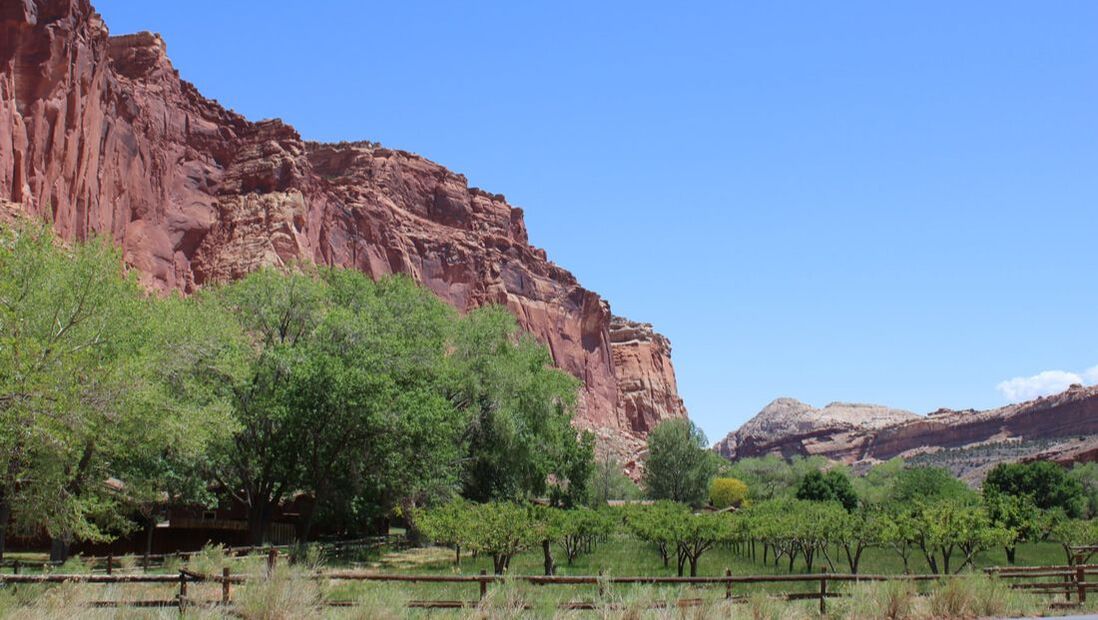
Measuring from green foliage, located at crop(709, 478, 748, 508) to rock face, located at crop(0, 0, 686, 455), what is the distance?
35397 mm

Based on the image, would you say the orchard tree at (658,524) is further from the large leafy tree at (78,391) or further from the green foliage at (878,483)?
the green foliage at (878,483)

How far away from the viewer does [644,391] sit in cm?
13900

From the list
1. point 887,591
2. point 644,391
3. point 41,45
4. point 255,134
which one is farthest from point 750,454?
point 887,591

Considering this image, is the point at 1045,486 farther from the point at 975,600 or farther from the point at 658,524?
the point at 975,600

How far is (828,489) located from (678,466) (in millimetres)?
13508

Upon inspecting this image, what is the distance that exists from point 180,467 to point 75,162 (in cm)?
4127

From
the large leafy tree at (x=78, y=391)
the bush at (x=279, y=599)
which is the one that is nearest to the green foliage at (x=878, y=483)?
the large leafy tree at (x=78, y=391)

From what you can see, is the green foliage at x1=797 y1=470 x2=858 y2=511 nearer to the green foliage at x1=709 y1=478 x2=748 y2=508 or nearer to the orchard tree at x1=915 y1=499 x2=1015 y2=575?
the green foliage at x1=709 y1=478 x2=748 y2=508

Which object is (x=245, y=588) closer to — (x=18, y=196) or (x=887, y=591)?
(x=887, y=591)

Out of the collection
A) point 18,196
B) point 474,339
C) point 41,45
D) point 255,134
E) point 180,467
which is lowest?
point 180,467

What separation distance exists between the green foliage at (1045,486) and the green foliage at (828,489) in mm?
11270

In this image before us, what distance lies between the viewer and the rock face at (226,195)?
56.5 metres

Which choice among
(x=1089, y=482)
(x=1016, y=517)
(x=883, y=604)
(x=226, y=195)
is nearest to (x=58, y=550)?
(x=883, y=604)

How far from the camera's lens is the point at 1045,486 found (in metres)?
71.8
